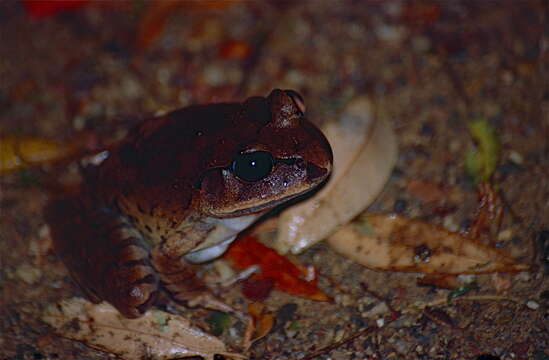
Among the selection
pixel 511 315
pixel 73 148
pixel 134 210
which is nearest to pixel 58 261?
pixel 134 210

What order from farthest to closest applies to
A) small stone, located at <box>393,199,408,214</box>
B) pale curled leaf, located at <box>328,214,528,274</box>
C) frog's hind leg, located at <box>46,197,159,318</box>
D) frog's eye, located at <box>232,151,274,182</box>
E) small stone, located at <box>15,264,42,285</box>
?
small stone, located at <box>393,199,408,214</box>, small stone, located at <box>15,264,42,285</box>, pale curled leaf, located at <box>328,214,528,274</box>, frog's hind leg, located at <box>46,197,159,318</box>, frog's eye, located at <box>232,151,274,182</box>

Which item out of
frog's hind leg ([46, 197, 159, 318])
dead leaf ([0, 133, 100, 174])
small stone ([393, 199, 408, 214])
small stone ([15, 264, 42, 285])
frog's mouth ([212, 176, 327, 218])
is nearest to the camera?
frog's mouth ([212, 176, 327, 218])

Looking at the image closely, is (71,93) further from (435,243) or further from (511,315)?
(511,315)

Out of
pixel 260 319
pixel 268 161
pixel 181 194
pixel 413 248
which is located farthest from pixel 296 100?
pixel 260 319

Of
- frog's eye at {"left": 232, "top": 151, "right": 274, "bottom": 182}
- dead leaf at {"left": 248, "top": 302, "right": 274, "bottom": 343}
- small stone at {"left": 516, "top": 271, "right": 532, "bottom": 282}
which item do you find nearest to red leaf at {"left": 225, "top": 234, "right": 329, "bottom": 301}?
dead leaf at {"left": 248, "top": 302, "right": 274, "bottom": 343}

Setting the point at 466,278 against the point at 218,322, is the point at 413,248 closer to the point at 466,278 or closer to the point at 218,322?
the point at 466,278

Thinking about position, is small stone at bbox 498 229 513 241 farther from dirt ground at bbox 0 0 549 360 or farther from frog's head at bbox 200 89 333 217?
frog's head at bbox 200 89 333 217
